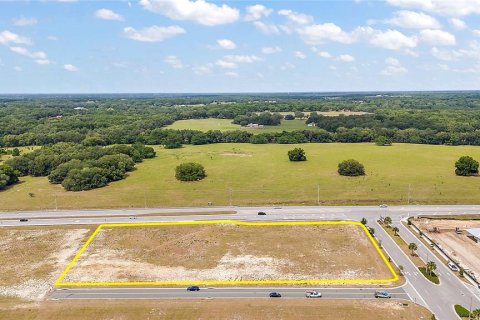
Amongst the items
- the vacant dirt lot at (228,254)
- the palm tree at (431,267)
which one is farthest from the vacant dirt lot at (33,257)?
the palm tree at (431,267)

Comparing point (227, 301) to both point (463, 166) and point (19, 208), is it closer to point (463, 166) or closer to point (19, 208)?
point (19, 208)

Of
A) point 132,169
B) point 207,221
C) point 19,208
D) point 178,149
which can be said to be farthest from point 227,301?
point 178,149

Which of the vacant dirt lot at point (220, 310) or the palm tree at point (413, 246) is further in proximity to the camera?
the palm tree at point (413, 246)

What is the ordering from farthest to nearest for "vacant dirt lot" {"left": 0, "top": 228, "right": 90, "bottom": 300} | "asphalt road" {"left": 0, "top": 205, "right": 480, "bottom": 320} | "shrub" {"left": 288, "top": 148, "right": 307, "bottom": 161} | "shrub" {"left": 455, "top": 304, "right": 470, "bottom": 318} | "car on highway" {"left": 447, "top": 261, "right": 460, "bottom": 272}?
"shrub" {"left": 288, "top": 148, "right": 307, "bottom": 161}, "car on highway" {"left": 447, "top": 261, "right": 460, "bottom": 272}, "vacant dirt lot" {"left": 0, "top": 228, "right": 90, "bottom": 300}, "asphalt road" {"left": 0, "top": 205, "right": 480, "bottom": 320}, "shrub" {"left": 455, "top": 304, "right": 470, "bottom": 318}

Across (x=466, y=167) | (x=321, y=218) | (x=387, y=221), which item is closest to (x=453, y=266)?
(x=387, y=221)

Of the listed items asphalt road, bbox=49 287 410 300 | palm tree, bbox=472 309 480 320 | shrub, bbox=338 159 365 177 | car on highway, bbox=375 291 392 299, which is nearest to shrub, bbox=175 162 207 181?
shrub, bbox=338 159 365 177

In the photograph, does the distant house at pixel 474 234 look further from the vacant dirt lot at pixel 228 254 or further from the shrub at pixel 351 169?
the shrub at pixel 351 169

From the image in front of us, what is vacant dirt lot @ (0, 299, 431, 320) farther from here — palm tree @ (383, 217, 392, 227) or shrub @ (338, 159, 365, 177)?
shrub @ (338, 159, 365, 177)
